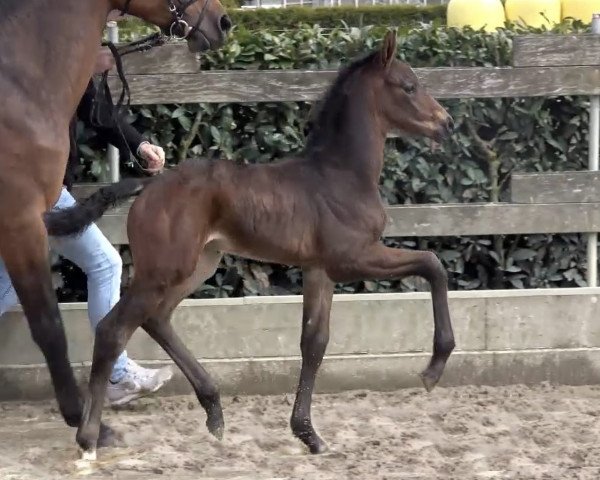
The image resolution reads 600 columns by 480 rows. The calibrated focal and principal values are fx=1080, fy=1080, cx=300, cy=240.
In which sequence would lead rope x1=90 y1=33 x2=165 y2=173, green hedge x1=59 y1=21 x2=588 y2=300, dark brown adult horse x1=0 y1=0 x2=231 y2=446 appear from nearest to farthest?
dark brown adult horse x1=0 y1=0 x2=231 y2=446
lead rope x1=90 y1=33 x2=165 y2=173
green hedge x1=59 y1=21 x2=588 y2=300

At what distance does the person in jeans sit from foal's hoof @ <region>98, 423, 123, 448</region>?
0.33 meters

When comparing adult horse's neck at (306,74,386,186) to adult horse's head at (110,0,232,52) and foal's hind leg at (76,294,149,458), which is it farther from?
foal's hind leg at (76,294,149,458)

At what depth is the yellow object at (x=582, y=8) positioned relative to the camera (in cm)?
1039

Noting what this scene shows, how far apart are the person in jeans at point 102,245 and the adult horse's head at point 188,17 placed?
462 mm

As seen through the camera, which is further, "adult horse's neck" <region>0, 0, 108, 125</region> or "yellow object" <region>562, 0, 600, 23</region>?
"yellow object" <region>562, 0, 600, 23</region>

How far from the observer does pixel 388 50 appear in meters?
4.43

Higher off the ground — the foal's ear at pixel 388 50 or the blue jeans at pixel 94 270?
the foal's ear at pixel 388 50

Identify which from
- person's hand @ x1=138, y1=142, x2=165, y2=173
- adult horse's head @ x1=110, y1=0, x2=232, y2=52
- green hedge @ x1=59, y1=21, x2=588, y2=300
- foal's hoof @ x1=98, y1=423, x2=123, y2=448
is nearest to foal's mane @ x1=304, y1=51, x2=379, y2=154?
adult horse's head @ x1=110, y1=0, x2=232, y2=52

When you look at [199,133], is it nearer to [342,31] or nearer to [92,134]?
[92,134]

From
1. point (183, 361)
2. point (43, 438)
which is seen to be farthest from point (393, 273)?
point (43, 438)

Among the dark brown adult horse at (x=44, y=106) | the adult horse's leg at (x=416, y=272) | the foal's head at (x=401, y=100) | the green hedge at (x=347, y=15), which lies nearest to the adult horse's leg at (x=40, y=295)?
the dark brown adult horse at (x=44, y=106)

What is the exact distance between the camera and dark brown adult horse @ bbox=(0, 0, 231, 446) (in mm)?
4117

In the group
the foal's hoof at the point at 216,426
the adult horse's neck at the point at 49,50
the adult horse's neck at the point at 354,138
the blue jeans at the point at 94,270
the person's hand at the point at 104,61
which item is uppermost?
the adult horse's neck at the point at 49,50

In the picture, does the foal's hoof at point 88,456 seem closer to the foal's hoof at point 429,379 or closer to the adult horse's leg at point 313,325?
the adult horse's leg at point 313,325
